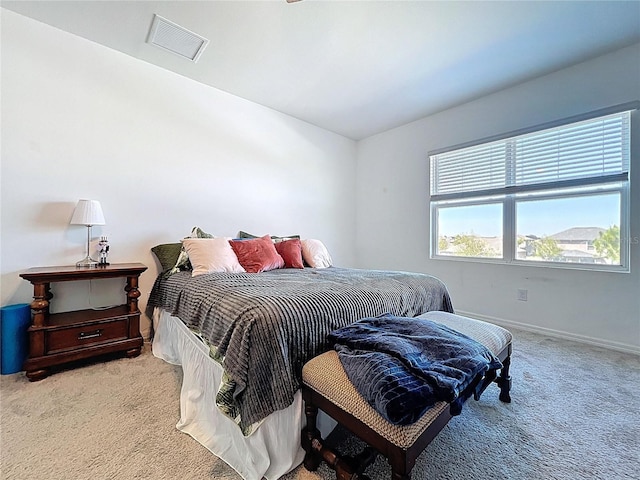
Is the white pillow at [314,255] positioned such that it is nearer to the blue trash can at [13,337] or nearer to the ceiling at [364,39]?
the ceiling at [364,39]

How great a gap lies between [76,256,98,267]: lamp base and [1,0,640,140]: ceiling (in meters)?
1.80

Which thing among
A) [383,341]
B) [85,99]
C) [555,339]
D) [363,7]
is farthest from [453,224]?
[85,99]

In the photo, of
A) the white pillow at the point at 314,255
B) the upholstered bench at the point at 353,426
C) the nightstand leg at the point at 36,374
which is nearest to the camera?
the upholstered bench at the point at 353,426

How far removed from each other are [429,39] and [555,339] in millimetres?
2907

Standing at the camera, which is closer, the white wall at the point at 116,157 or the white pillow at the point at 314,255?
the white wall at the point at 116,157

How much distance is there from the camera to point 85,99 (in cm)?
227

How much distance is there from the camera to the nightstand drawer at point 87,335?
188 centimetres

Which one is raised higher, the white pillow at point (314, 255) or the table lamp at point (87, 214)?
the table lamp at point (87, 214)

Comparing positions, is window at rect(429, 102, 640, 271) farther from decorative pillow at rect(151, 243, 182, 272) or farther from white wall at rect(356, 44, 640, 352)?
decorative pillow at rect(151, 243, 182, 272)

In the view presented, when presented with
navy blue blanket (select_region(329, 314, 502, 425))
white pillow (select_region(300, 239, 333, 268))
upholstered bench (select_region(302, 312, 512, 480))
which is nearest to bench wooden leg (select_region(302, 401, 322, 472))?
upholstered bench (select_region(302, 312, 512, 480))

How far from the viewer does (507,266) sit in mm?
3025

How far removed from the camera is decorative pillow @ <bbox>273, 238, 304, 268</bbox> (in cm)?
272

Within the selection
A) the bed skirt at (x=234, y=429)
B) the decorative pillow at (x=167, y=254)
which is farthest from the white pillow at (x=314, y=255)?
the bed skirt at (x=234, y=429)

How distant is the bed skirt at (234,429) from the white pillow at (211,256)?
0.61m
